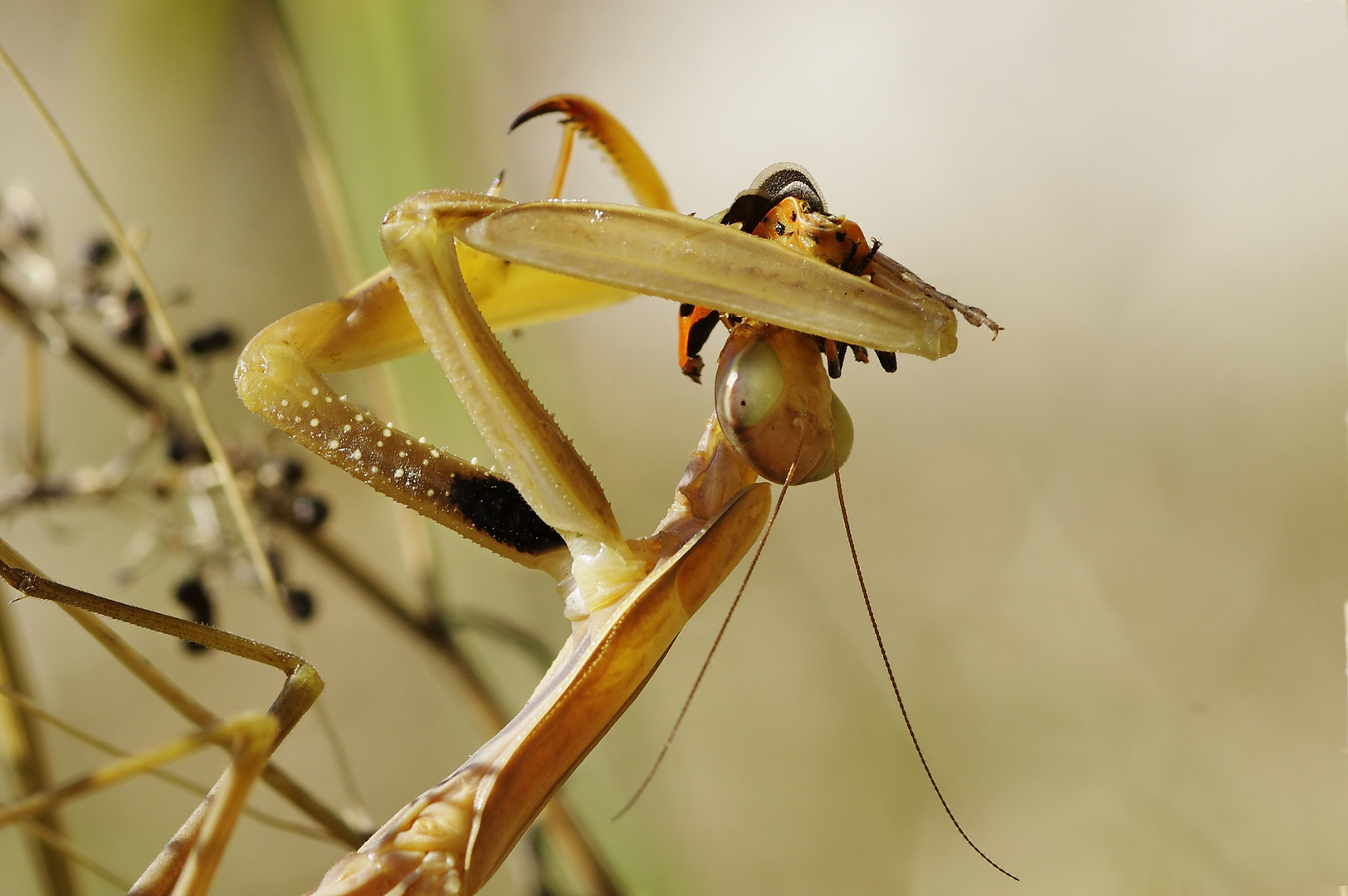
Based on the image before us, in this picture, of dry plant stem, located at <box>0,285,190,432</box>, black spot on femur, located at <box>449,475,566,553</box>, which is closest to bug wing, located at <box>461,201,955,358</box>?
black spot on femur, located at <box>449,475,566,553</box>

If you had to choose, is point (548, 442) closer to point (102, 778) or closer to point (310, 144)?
point (102, 778)

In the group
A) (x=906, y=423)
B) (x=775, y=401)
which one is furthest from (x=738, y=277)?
(x=906, y=423)

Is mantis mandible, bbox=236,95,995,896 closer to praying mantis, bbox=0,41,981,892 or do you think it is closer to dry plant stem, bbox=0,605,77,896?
praying mantis, bbox=0,41,981,892

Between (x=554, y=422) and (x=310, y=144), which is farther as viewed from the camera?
(x=310, y=144)

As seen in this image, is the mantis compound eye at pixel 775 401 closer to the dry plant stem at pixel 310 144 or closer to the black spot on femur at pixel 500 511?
the black spot on femur at pixel 500 511

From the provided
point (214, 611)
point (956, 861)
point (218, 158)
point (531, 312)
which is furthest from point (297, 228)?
point (956, 861)

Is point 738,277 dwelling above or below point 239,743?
above

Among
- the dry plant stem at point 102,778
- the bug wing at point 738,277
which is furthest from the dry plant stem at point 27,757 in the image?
the bug wing at point 738,277
